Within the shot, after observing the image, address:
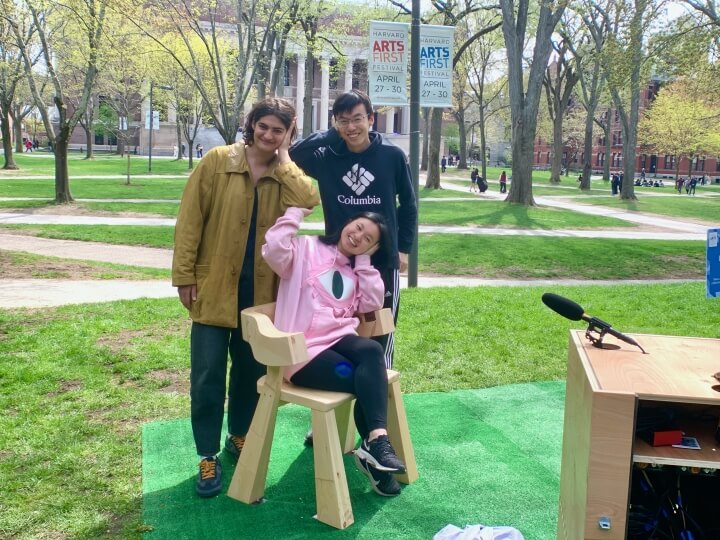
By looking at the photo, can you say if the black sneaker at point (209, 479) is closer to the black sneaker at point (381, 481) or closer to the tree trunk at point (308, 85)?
the black sneaker at point (381, 481)

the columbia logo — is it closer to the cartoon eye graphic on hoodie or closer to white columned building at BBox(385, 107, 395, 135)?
the cartoon eye graphic on hoodie

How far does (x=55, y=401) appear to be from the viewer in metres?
4.61

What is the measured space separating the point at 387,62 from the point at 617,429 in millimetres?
6606

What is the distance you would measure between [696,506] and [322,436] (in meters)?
1.53

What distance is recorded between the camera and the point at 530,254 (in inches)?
509

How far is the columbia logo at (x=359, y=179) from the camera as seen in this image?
3746mm

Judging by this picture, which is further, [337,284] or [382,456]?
[337,284]

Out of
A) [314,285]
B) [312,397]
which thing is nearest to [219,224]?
[314,285]

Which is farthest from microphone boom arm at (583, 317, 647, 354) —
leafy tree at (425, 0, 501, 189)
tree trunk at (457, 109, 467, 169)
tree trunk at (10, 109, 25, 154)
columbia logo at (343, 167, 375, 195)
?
tree trunk at (10, 109, 25, 154)

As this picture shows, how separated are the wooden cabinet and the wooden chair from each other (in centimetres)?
111

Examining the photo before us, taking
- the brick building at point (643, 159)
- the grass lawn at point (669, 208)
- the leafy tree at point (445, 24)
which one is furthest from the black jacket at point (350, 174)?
the brick building at point (643, 159)

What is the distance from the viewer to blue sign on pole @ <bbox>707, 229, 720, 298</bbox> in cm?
278

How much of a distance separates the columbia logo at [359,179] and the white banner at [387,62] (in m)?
4.35

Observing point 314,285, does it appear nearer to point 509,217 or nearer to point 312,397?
point 312,397
